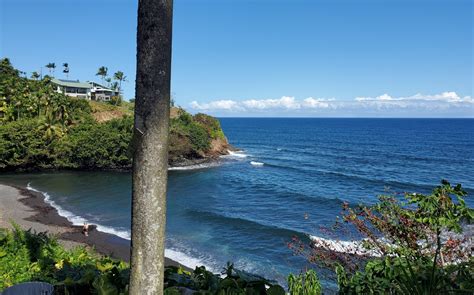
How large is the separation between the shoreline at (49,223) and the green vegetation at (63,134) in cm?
1052

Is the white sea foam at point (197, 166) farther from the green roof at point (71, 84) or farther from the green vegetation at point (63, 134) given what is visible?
the green roof at point (71, 84)

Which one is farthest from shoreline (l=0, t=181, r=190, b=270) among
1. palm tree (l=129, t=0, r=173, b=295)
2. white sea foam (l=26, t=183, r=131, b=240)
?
palm tree (l=129, t=0, r=173, b=295)

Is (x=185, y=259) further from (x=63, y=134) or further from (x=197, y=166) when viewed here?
(x=63, y=134)

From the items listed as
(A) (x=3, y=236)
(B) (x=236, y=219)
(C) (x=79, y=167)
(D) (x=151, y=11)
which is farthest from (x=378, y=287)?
(C) (x=79, y=167)

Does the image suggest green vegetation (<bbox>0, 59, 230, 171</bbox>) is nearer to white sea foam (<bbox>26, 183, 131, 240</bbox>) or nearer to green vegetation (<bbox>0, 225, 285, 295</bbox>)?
white sea foam (<bbox>26, 183, 131, 240</bbox>)

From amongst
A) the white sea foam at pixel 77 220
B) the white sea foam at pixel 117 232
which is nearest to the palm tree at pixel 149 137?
the white sea foam at pixel 117 232

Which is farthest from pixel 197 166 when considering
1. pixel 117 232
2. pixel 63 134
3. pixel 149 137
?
pixel 149 137

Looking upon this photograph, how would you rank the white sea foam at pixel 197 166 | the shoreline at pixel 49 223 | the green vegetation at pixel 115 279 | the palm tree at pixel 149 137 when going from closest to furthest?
the palm tree at pixel 149 137
the green vegetation at pixel 115 279
the shoreline at pixel 49 223
the white sea foam at pixel 197 166

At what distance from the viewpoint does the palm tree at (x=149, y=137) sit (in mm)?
2799

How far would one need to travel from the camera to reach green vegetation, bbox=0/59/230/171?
152 feet

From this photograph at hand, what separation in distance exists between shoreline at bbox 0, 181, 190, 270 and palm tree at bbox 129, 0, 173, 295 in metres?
16.9

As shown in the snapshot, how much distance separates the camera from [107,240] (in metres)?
23.4

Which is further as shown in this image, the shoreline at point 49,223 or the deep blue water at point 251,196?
the deep blue water at point 251,196

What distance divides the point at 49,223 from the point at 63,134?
26.4m
